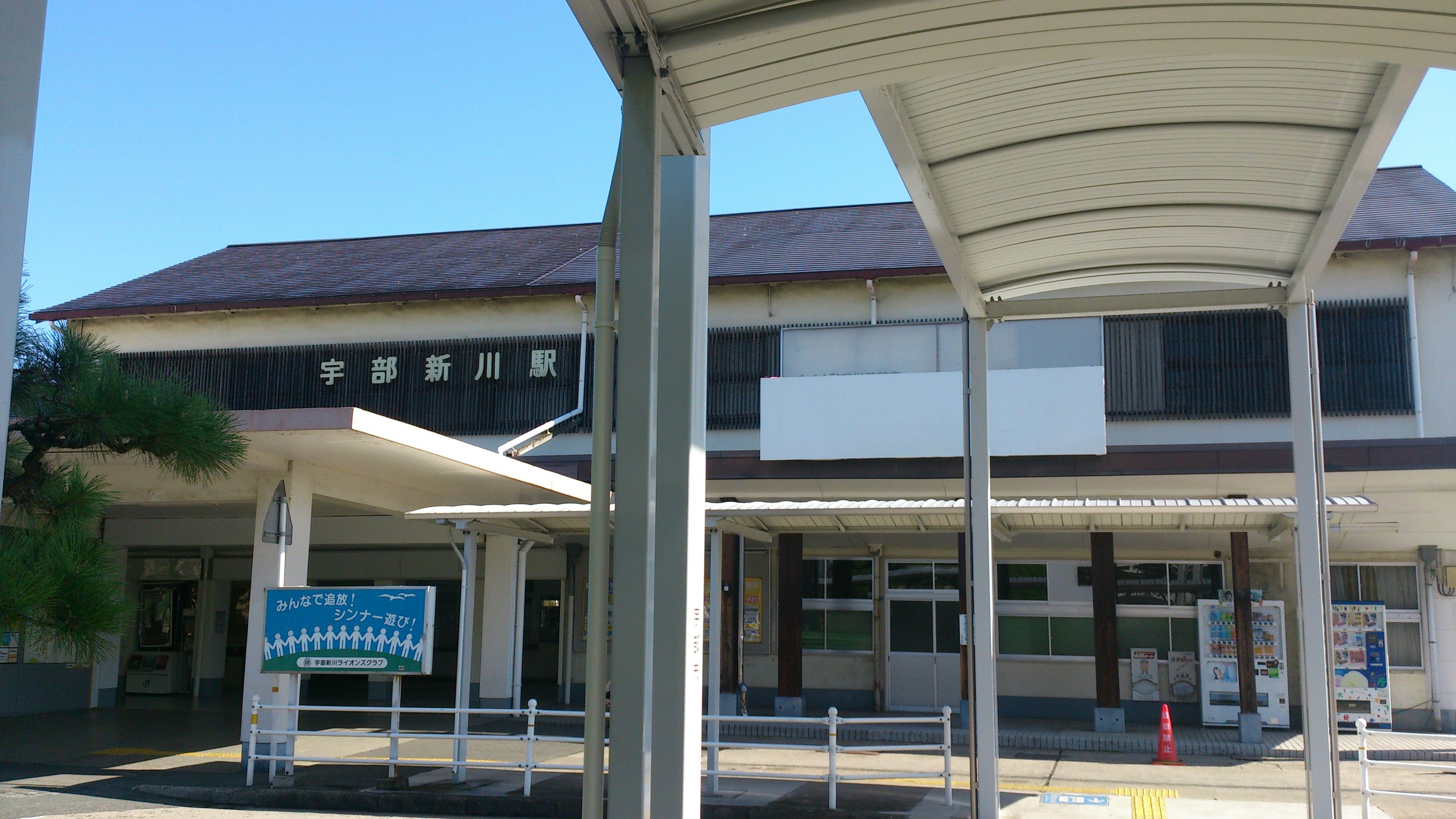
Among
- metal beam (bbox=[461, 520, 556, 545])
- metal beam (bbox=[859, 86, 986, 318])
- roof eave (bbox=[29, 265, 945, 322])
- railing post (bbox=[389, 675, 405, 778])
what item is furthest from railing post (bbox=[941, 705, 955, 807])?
roof eave (bbox=[29, 265, 945, 322])

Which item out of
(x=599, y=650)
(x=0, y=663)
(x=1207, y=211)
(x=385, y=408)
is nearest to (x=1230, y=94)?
(x=1207, y=211)

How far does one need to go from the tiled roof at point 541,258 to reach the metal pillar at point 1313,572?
1089 centimetres

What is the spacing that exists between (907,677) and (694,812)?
50.2 ft

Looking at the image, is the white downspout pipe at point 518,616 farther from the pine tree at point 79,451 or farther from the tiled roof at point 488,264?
the pine tree at point 79,451

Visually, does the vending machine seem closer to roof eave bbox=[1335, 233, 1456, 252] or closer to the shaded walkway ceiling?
roof eave bbox=[1335, 233, 1456, 252]

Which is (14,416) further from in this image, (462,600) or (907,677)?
(907,677)

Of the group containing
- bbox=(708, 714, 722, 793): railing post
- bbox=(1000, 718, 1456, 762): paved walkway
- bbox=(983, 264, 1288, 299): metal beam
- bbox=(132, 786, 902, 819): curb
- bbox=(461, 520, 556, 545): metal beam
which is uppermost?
bbox=(983, 264, 1288, 299): metal beam

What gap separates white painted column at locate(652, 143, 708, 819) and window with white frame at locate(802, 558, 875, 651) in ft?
48.9

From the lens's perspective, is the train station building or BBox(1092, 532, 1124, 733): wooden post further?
BBox(1092, 532, 1124, 733): wooden post

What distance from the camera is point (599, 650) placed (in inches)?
134

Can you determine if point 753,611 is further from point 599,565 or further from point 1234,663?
point 599,565

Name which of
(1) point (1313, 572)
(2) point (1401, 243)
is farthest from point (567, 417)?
(1) point (1313, 572)

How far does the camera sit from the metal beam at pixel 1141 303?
709 centimetres

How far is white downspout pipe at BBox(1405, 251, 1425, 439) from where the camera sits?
1625cm
